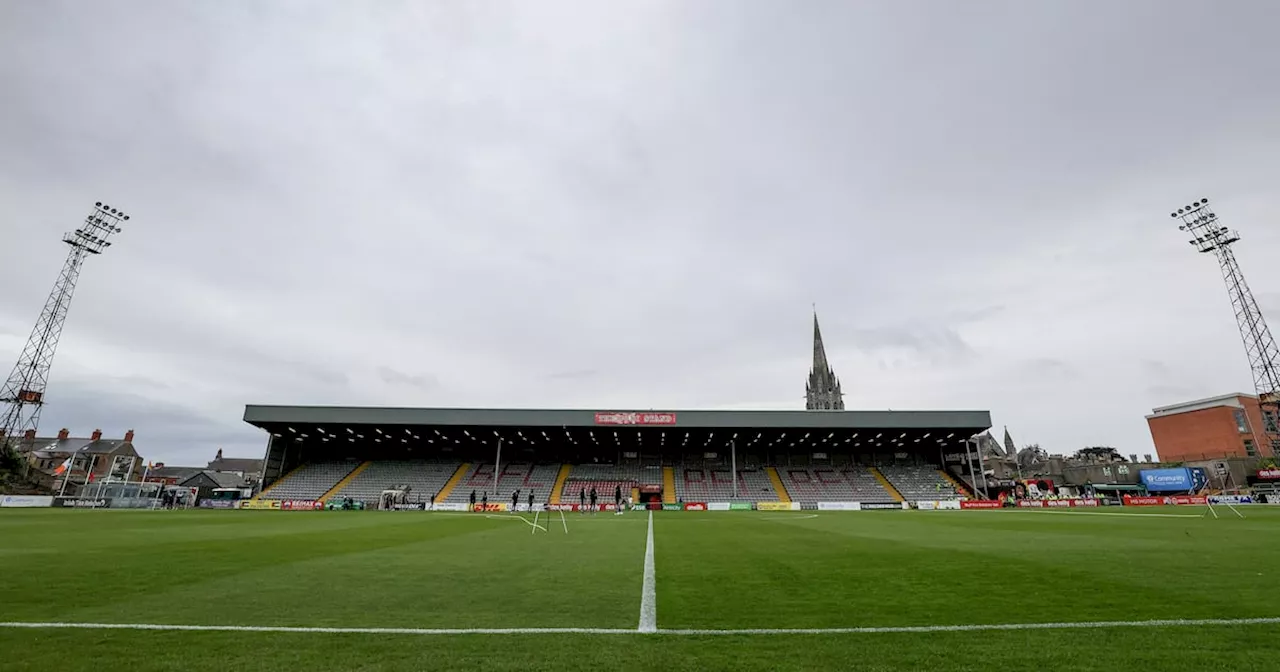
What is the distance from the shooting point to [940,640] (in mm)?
5188

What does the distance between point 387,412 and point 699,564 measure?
4490 centimetres

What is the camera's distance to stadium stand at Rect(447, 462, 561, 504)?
167 ft

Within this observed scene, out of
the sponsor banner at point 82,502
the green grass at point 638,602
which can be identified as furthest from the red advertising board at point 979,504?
the sponsor banner at point 82,502

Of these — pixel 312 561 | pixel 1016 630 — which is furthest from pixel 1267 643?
pixel 312 561

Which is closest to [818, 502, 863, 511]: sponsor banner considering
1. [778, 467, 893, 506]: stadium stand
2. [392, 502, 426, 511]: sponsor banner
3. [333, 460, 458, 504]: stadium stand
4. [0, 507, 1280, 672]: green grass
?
[778, 467, 893, 506]: stadium stand

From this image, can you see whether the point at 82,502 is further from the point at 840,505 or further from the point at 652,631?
the point at 840,505

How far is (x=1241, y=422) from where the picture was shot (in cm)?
8612

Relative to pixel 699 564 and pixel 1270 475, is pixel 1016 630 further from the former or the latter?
pixel 1270 475

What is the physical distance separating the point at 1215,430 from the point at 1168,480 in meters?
42.1

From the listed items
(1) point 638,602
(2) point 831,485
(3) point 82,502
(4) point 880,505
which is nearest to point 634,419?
(2) point 831,485

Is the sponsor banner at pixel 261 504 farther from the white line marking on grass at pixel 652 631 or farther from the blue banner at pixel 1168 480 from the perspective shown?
the blue banner at pixel 1168 480

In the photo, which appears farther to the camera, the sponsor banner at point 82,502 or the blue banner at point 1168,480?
the blue banner at point 1168,480

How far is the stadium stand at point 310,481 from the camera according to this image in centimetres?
5012

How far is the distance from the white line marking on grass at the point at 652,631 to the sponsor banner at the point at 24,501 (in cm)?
5535
